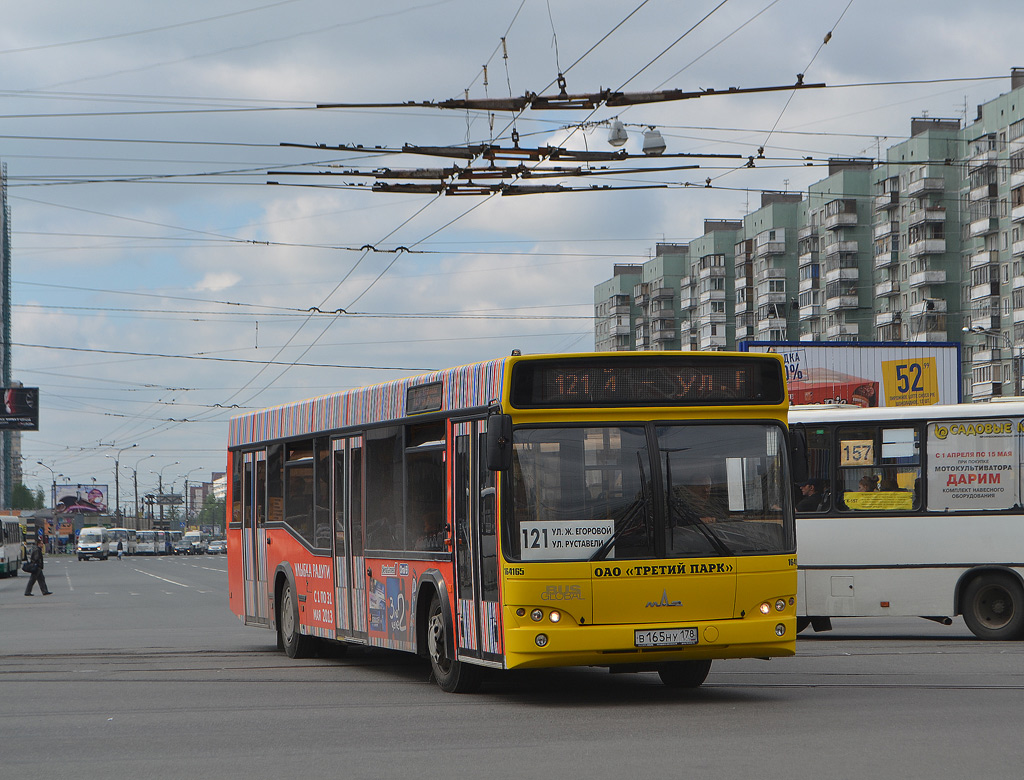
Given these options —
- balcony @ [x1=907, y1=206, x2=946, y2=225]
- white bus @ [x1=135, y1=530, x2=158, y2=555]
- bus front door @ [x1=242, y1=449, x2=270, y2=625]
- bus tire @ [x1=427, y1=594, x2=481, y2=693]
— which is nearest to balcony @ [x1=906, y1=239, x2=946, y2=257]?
balcony @ [x1=907, y1=206, x2=946, y2=225]

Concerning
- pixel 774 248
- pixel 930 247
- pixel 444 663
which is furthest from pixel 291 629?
pixel 774 248

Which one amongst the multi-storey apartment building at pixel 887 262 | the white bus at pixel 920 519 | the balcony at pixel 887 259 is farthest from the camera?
the balcony at pixel 887 259

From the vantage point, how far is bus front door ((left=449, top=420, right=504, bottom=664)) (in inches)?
430

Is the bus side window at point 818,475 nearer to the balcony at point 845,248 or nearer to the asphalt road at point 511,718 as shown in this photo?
the asphalt road at point 511,718

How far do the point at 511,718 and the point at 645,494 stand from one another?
186cm

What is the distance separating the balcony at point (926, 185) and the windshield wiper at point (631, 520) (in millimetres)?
81069

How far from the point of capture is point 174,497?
186 m

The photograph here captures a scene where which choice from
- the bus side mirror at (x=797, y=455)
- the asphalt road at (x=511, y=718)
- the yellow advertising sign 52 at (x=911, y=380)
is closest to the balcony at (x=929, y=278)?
the yellow advertising sign 52 at (x=911, y=380)

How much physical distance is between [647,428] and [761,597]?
1484mm

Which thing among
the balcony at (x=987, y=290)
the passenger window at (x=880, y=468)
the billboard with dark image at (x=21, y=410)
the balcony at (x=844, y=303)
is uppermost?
the balcony at (x=844, y=303)

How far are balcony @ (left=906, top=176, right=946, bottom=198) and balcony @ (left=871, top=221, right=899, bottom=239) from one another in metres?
2.95

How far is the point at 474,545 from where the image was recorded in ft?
37.0

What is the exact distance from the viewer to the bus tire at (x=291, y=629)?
1584cm

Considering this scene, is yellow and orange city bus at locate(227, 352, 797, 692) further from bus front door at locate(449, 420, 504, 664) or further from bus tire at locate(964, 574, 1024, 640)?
bus tire at locate(964, 574, 1024, 640)
